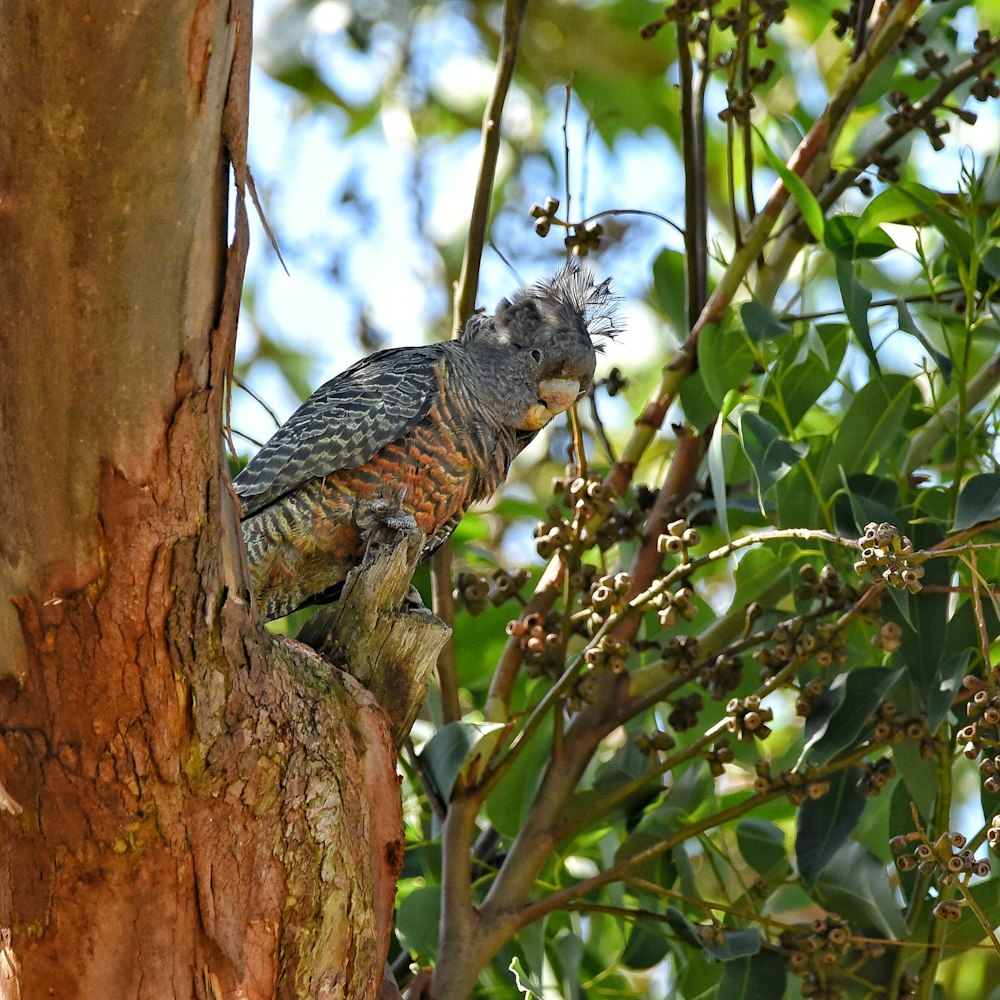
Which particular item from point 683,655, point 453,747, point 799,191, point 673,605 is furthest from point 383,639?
point 799,191

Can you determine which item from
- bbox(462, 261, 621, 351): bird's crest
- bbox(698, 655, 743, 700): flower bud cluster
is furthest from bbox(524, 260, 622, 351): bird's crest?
bbox(698, 655, 743, 700): flower bud cluster

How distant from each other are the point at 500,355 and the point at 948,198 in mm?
1137

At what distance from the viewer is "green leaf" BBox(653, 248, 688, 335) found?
3.60m

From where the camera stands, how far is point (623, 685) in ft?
10.4

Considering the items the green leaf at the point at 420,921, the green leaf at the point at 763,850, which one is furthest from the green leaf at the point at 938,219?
the green leaf at the point at 420,921

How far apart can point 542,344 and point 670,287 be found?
46cm

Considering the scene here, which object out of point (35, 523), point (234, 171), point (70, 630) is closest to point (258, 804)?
point (70, 630)

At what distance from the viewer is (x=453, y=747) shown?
9.18 feet

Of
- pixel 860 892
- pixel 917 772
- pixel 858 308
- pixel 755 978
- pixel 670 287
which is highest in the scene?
pixel 670 287

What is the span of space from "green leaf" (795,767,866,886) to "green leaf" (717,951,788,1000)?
0.19m

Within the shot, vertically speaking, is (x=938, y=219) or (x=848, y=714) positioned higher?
(x=938, y=219)

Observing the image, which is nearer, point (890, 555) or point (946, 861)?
point (890, 555)

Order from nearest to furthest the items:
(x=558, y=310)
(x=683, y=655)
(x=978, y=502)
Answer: (x=978, y=502), (x=683, y=655), (x=558, y=310)

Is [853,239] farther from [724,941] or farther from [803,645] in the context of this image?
[724,941]
